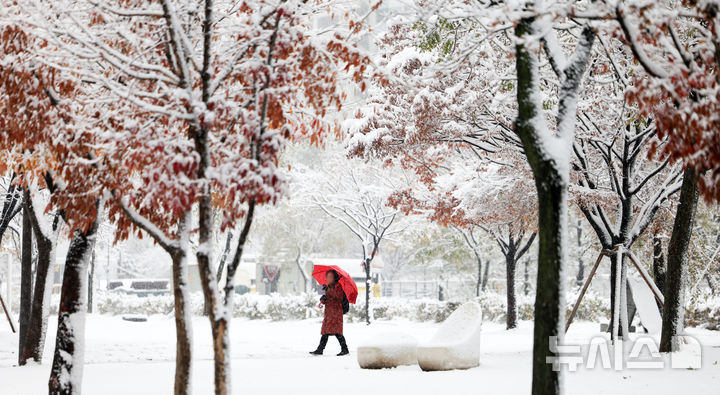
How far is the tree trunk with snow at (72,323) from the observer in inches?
318

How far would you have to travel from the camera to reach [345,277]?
15.1 metres

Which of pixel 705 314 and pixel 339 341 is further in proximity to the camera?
pixel 705 314

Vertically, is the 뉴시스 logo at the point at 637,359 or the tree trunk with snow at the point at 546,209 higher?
the tree trunk with snow at the point at 546,209

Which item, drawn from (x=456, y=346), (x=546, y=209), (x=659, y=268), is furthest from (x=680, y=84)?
(x=659, y=268)

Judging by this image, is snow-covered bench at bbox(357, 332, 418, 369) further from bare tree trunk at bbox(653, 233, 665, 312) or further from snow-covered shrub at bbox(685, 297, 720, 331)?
snow-covered shrub at bbox(685, 297, 720, 331)

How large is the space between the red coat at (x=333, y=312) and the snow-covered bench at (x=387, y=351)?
2.19 m

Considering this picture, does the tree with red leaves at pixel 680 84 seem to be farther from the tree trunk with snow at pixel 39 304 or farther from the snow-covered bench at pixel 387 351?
the tree trunk with snow at pixel 39 304

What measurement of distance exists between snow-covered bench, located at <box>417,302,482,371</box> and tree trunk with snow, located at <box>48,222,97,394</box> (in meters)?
5.27

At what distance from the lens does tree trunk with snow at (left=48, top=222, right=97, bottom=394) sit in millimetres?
8070

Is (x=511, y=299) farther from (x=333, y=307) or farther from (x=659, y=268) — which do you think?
(x=333, y=307)

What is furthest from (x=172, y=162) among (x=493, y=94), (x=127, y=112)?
(x=493, y=94)

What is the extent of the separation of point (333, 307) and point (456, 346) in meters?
3.49

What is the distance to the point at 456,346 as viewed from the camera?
11773mm

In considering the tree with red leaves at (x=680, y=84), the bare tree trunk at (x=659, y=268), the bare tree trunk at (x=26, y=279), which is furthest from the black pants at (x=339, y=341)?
the tree with red leaves at (x=680, y=84)
